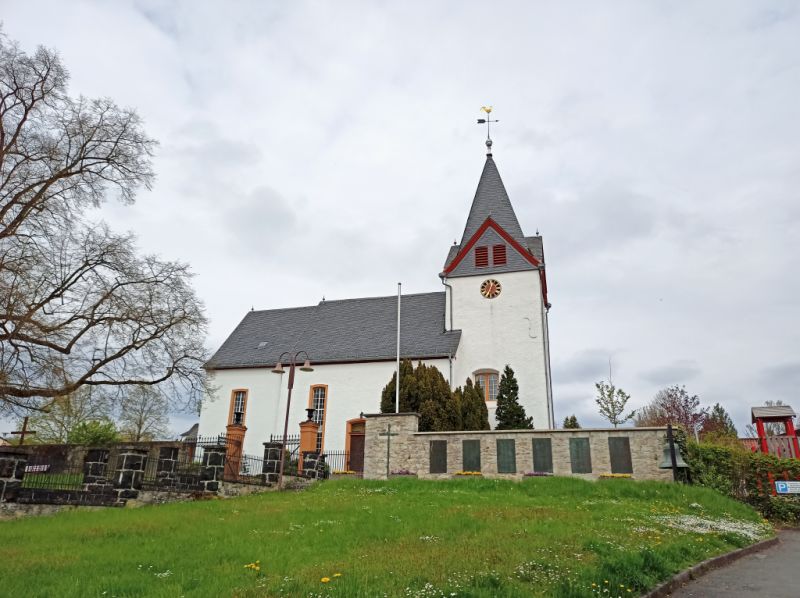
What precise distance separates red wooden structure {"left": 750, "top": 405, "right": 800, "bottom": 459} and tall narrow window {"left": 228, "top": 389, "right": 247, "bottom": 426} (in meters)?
24.7

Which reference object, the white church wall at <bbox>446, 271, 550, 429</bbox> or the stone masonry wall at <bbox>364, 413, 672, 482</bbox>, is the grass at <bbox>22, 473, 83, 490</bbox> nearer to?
the stone masonry wall at <bbox>364, 413, 672, 482</bbox>

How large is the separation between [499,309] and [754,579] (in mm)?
21981

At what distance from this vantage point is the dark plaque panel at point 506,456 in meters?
19.5

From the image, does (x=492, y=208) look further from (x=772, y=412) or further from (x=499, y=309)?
(x=772, y=412)

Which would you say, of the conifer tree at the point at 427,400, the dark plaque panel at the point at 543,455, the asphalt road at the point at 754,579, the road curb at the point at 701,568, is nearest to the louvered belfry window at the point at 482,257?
the conifer tree at the point at 427,400

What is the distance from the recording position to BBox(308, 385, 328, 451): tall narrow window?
3027cm

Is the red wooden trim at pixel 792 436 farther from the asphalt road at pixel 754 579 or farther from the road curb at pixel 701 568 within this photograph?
the asphalt road at pixel 754 579

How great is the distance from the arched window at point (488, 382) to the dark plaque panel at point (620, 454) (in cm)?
1005

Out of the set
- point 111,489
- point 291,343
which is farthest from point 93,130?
point 291,343

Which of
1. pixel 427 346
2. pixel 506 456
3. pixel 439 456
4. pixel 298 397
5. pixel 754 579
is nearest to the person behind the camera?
pixel 754 579

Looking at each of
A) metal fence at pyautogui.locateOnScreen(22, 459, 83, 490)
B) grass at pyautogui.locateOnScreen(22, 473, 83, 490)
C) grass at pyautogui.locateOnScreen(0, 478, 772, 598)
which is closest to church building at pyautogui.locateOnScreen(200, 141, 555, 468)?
metal fence at pyautogui.locateOnScreen(22, 459, 83, 490)

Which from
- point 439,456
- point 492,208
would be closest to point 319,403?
point 439,456

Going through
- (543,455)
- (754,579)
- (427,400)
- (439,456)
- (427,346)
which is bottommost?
(754,579)

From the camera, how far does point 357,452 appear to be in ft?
94.5
